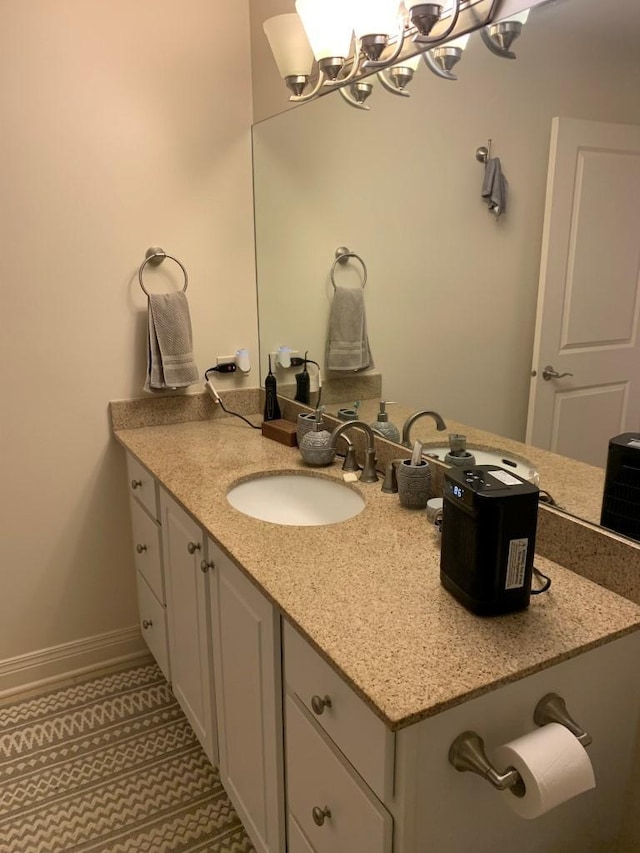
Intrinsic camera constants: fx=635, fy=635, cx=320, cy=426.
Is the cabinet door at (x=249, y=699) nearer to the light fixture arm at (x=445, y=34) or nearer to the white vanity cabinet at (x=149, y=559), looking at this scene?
the white vanity cabinet at (x=149, y=559)

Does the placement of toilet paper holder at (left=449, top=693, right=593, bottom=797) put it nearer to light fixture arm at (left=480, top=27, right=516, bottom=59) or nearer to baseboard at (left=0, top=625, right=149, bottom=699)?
light fixture arm at (left=480, top=27, right=516, bottom=59)

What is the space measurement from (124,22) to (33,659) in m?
2.16

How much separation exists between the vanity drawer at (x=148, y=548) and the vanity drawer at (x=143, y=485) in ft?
0.12

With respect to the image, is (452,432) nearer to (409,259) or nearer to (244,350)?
(409,259)

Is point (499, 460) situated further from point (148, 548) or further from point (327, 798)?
point (148, 548)

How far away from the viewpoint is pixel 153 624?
7.08 ft

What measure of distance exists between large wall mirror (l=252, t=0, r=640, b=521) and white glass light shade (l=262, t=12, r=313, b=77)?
14cm

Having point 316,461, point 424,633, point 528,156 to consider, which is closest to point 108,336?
point 316,461

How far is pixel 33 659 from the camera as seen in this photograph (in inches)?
89.7

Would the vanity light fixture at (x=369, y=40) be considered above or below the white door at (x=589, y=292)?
above

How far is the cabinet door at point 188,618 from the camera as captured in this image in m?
1.63

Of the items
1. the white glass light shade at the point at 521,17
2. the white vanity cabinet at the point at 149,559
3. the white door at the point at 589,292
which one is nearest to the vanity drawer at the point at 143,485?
the white vanity cabinet at the point at 149,559

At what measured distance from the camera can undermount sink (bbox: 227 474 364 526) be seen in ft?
5.71

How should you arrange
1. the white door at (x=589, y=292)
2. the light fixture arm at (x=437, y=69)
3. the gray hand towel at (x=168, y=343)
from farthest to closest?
the gray hand towel at (x=168, y=343), the light fixture arm at (x=437, y=69), the white door at (x=589, y=292)
